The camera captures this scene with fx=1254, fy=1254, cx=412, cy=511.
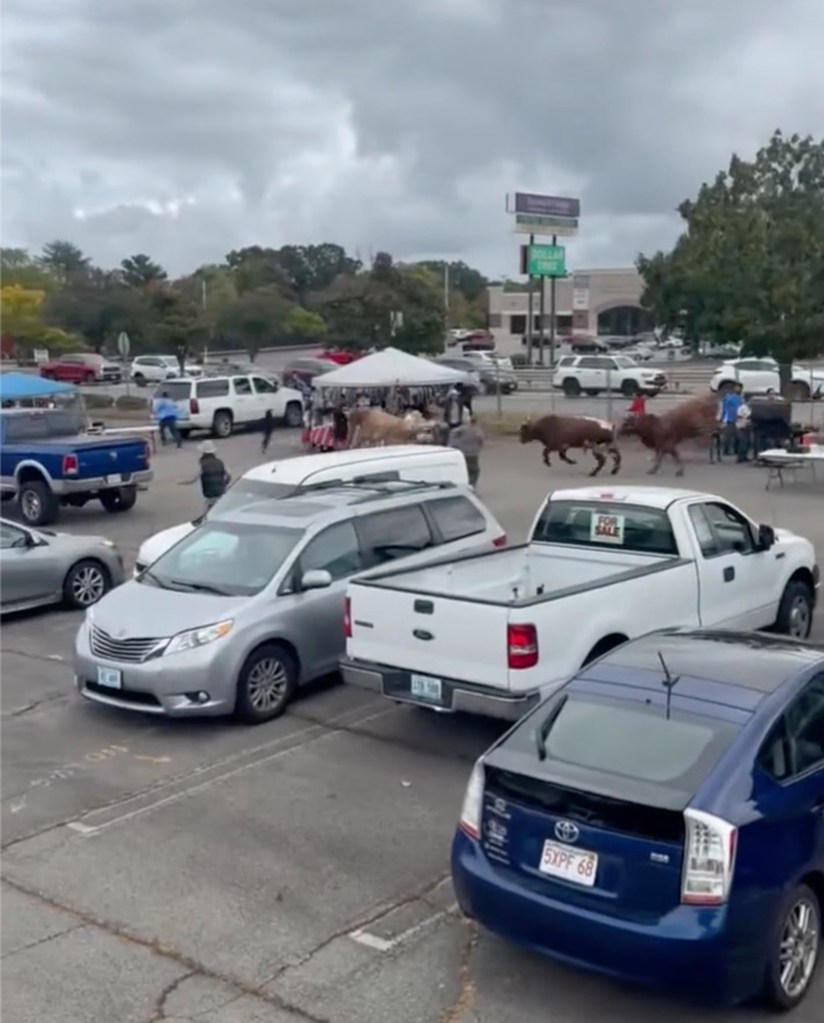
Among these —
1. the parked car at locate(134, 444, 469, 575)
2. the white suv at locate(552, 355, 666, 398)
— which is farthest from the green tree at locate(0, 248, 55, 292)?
the parked car at locate(134, 444, 469, 575)

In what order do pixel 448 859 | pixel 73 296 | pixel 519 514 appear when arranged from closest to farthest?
pixel 448 859 → pixel 519 514 → pixel 73 296

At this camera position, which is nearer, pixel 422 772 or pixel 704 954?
pixel 704 954

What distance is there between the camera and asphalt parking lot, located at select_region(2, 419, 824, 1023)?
18.8ft

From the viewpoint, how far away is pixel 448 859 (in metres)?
7.29

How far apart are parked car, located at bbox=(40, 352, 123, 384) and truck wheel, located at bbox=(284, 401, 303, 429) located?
26.4 metres

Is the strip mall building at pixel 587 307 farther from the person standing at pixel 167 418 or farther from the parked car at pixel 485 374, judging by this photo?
the person standing at pixel 167 418

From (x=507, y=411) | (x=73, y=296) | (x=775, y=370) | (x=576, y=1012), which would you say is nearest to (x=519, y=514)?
(x=576, y=1012)

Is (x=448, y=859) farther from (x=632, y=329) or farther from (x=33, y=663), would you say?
(x=632, y=329)

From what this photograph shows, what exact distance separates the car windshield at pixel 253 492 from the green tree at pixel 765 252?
680 inches

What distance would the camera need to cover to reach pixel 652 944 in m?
5.04

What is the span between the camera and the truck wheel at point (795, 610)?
11383 millimetres

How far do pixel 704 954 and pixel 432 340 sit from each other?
48031 millimetres

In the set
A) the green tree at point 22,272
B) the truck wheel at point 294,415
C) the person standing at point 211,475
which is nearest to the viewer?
the person standing at point 211,475

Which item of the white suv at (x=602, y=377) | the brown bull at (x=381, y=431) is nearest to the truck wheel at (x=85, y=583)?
the brown bull at (x=381, y=431)
